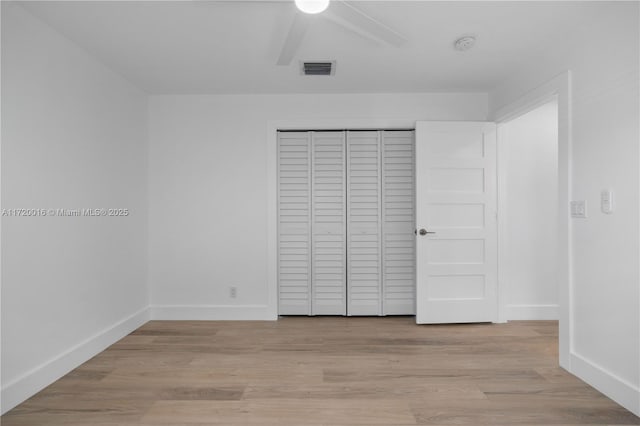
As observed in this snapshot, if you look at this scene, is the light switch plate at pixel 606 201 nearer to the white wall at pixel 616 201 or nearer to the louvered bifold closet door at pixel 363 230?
the white wall at pixel 616 201

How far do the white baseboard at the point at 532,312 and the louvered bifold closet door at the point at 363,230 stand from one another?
1311 mm

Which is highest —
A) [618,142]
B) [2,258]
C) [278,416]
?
[618,142]

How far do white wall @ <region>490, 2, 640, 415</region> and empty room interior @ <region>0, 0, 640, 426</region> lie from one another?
14mm

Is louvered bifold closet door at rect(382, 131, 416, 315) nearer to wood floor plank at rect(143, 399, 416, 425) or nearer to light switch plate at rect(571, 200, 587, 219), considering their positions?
light switch plate at rect(571, 200, 587, 219)

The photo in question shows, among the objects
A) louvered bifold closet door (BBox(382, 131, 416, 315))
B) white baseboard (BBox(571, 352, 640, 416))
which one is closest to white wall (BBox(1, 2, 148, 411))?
louvered bifold closet door (BBox(382, 131, 416, 315))

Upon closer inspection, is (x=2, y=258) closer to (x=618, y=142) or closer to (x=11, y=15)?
(x=11, y=15)

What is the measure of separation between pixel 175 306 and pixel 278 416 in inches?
88.6

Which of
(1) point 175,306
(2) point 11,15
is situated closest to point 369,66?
(2) point 11,15

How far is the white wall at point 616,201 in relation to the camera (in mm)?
2109

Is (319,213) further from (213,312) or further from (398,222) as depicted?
(213,312)

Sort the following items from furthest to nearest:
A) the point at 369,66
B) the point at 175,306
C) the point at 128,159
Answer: the point at 175,306
the point at 128,159
the point at 369,66

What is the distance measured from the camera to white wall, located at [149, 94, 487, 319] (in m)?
3.97

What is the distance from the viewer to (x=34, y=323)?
2.37m

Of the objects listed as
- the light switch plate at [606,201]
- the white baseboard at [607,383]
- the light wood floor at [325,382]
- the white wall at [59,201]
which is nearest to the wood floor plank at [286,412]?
the light wood floor at [325,382]
